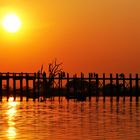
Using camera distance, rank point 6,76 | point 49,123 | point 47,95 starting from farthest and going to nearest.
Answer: point 47,95 → point 6,76 → point 49,123

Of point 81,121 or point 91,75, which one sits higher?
point 91,75

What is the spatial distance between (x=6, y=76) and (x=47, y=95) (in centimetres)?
1398

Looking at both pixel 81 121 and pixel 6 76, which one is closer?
pixel 81 121

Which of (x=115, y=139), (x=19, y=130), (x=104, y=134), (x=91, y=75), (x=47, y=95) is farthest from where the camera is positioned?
(x=47, y=95)

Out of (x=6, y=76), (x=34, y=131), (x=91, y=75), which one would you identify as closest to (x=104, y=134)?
(x=34, y=131)

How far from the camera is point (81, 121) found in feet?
106

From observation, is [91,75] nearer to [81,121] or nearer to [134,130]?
[81,121]

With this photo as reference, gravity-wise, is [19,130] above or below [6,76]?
below

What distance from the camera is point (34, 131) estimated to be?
26.7 metres

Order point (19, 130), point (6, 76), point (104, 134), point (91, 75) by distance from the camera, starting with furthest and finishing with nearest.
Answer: point (91, 75)
point (6, 76)
point (19, 130)
point (104, 134)

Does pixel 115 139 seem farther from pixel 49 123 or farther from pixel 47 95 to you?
pixel 47 95

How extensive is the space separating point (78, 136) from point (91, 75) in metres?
48.5

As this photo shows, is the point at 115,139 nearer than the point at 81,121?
Yes

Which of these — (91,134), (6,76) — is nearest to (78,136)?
(91,134)
